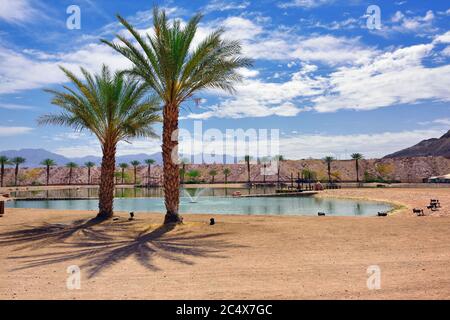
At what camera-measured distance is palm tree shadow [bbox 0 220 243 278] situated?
33.4 ft

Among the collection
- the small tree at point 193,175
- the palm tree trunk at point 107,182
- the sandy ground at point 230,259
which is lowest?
the sandy ground at point 230,259

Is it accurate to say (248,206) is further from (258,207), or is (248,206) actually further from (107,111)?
(107,111)

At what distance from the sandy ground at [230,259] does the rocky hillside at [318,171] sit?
97523 millimetres

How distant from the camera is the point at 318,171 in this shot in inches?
4742

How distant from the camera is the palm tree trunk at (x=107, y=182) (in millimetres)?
19984

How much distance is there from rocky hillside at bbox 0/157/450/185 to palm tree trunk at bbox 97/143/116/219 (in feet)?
301

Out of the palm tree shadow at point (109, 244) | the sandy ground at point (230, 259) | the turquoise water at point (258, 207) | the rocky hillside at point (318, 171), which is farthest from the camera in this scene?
the rocky hillside at point (318, 171)

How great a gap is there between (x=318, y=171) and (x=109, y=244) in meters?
113

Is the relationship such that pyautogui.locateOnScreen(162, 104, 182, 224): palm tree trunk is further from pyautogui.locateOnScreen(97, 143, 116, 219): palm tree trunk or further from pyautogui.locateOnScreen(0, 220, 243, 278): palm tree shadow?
pyautogui.locateOnScreen(97, 143, 116, 219): palm tree trunk

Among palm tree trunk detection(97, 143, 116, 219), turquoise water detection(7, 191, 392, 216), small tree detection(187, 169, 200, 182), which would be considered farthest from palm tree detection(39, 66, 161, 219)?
small tree detection(187, 169, 200, 182)

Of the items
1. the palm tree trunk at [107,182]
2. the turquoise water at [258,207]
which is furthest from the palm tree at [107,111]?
the turquoise water at [258,207]

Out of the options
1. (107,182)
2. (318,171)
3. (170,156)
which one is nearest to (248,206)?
(107,182)

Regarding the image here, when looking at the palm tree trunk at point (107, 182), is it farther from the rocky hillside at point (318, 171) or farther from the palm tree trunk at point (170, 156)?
the rocky hillside at point (318, 171)
